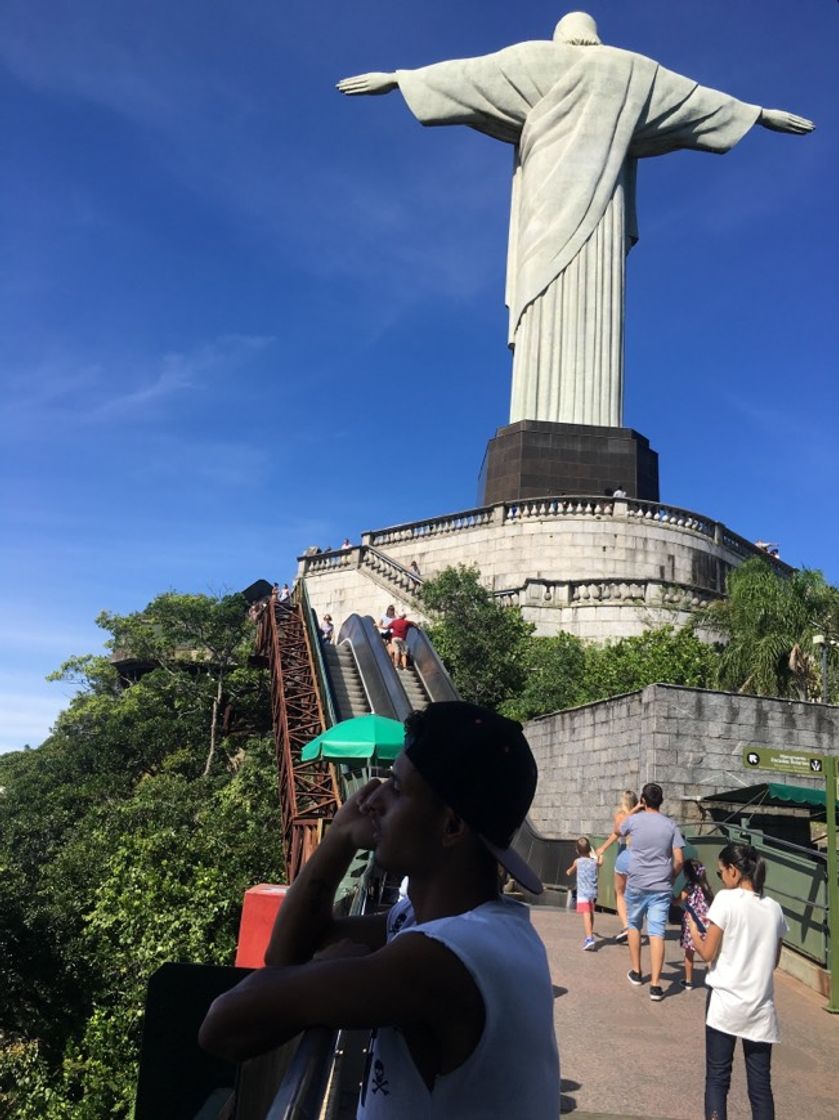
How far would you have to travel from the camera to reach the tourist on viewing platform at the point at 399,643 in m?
21.2

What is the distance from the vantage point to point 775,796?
1242 centimetres

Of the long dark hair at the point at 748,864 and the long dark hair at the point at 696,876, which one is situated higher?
the long dark hair at the point at 748,864

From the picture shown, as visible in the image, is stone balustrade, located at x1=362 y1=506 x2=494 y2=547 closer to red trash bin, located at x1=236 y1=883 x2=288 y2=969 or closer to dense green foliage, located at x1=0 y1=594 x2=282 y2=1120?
dense green foliage, located at x1=0 y1=594 x2=282 y2=1120

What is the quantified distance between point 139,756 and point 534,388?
52.0 feet

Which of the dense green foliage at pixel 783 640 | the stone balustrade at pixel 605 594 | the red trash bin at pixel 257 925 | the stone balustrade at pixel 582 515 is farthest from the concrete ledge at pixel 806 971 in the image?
the stone balustrade at pixel 582 515

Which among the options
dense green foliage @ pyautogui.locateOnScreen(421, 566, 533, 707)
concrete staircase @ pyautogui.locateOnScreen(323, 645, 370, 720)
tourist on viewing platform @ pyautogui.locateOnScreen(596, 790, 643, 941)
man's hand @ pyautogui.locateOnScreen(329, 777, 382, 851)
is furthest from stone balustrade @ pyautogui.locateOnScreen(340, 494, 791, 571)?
man's hand @ pyautogui.locateOnScreen(329, 777, 382, 851)

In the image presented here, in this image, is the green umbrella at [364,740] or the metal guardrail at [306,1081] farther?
the green umbrella at [364,740]

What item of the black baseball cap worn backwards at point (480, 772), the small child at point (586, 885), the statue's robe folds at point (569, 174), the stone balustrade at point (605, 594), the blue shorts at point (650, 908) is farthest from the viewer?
the statue's robe folds at point (569, 174)

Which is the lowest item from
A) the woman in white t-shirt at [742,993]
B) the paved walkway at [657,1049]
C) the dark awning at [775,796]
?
the paved walkway at [657,1049]

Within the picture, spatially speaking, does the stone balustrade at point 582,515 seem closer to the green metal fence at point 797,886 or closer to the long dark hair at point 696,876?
the green metal fence at point 797,886

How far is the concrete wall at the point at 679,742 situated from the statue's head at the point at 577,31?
24.2 metres

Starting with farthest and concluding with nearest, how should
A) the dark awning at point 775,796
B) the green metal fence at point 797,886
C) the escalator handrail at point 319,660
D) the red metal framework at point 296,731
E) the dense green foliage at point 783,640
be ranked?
the dense green foliage at point 783,640 < the escalator handrail at point 319,660 < the red metal framework at point 296,731 < the dark awning at point 775,796 < the green metal fence at point 797,886

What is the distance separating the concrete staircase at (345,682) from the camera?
1860 centimetres

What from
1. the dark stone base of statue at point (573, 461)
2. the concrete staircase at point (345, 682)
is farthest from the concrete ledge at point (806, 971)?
the dark stone base of statue at point (573, 461)
